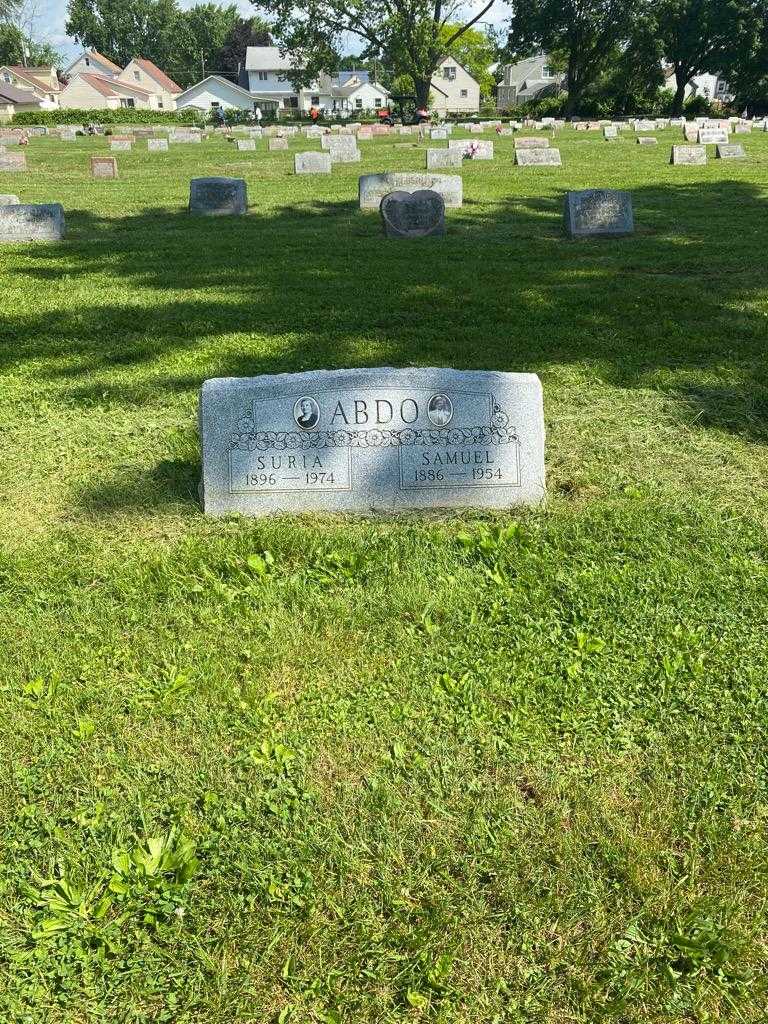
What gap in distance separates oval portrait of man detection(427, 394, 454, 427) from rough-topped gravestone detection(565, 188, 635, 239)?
8.58m

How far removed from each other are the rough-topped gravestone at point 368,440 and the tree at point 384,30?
52.4 m

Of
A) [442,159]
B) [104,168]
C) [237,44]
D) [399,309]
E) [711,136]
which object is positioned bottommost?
[399,309]

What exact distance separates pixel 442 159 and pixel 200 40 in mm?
105551

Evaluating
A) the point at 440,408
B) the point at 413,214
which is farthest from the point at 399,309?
the point at 413,214

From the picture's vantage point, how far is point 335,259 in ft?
34.4

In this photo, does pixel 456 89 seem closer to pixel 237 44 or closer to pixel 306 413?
pixel 237 44

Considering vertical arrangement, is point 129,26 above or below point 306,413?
above

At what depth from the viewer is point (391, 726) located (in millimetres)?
2941

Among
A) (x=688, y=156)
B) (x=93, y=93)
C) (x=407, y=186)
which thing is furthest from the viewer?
(x=93, y=93)

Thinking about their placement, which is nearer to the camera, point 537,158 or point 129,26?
point 537,158

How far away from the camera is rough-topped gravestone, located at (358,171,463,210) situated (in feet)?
46.2

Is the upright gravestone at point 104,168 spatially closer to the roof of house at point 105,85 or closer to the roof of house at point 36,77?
the roof of house at point 105,85

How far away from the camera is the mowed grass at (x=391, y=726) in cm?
217

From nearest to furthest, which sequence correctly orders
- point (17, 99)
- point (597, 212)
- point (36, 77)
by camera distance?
point (597, 212) → point (17, 99) → point (36, 77)
